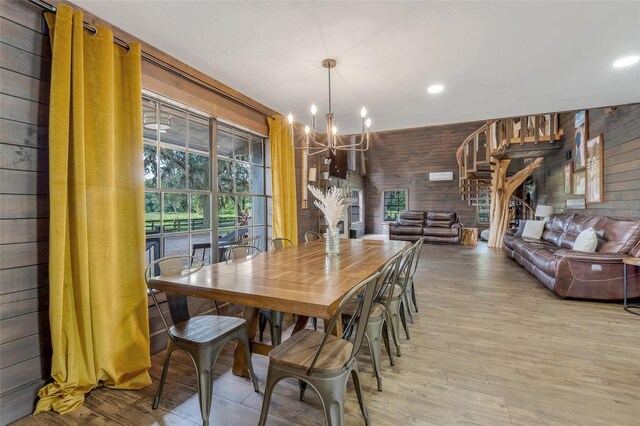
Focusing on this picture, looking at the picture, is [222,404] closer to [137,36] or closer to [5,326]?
[5,326]

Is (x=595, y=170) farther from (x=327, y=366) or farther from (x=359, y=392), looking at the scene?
(x=327, y=366)

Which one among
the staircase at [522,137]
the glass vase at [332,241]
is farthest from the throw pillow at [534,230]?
the glass vase at [332,241]

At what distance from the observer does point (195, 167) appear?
3.00 m

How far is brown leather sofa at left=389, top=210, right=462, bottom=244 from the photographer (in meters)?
8.78

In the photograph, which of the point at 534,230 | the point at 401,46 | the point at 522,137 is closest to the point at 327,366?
the point at 401,46

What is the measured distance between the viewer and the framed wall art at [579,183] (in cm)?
539

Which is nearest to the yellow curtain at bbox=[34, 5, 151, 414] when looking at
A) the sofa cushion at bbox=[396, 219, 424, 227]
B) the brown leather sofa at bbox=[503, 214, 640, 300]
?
the brown leather sofa at bbox=[503, 214, 640, 300]

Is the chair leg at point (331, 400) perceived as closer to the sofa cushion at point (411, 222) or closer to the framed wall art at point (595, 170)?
the framed wall art at point (595, 170)

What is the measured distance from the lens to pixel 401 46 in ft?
7.64

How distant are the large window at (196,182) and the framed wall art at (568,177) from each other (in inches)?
242

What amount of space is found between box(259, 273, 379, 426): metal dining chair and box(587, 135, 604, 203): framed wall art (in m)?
5.48

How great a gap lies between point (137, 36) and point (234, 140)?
1452 millimetres

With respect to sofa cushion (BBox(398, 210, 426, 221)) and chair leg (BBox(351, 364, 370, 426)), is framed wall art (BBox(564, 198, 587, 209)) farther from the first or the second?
chair leg (BBox(351, 364, 370, 426))

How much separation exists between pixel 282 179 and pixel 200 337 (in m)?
2.62
